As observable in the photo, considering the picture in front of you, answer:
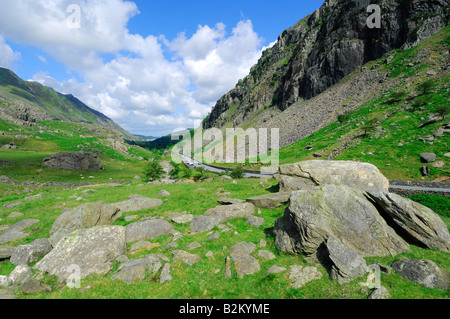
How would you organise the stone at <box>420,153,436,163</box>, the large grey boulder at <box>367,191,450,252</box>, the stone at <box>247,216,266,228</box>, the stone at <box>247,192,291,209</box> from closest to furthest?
the large grey boulder at <box>367,191,450,252</box>, the stone at <box>247,216,266,228</box>, the stone at <box>247,192,291,209</box>, the stone at <box>420,153,436,163</box>

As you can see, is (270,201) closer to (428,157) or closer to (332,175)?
(332,175)

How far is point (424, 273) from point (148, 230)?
17.6 meters

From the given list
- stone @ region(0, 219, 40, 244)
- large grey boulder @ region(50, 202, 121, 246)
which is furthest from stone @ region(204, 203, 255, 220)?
stone @ region(0, 219, 40, 244)

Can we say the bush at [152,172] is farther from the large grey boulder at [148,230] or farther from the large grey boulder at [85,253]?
the large grey boulder at [85,253]

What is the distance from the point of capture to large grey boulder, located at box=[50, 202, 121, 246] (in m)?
15.9

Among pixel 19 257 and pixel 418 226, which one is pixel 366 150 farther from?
pixel 19 257

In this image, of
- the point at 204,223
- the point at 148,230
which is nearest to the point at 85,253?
the point at 148,230

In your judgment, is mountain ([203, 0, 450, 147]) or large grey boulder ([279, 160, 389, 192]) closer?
large grey boulder ([279, 160, 389, 192])

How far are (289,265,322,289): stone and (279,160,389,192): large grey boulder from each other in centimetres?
1408

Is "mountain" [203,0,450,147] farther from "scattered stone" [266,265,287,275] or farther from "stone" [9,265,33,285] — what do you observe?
"stone" [9,265,33,285]

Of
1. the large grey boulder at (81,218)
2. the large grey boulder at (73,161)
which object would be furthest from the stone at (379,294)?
the large grey boulder at (73,161)

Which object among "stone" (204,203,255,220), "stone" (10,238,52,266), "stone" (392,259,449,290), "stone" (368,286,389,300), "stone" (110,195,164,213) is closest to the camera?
"stone" (368,286,389,300)

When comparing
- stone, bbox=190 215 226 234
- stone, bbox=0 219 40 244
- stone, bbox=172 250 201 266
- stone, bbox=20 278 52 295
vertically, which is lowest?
stone, bbox=0 219 40 244

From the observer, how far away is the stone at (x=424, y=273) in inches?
328
